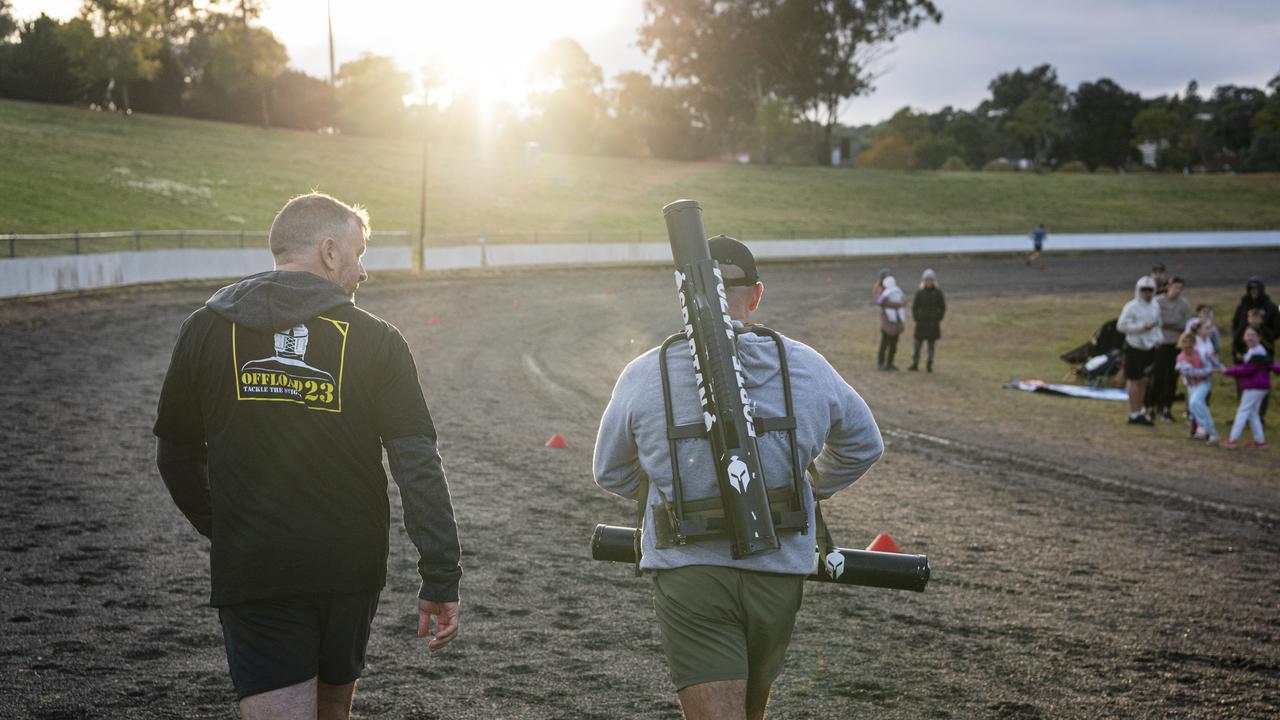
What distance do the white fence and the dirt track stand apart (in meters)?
12.4

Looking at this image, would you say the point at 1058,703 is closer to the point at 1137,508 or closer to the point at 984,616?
the point at 984,616

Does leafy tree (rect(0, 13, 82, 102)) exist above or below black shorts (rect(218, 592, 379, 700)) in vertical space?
above

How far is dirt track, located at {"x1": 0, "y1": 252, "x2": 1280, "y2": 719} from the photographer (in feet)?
17.6

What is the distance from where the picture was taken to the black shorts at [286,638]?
287 cm

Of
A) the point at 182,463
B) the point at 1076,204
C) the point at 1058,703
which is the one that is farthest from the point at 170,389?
the point at 1076,204

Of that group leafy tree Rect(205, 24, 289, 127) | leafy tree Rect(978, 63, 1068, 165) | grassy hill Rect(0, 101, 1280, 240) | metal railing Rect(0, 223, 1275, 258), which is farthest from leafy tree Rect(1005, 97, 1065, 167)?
leafy tree Rect(205, 24, 289, 127)

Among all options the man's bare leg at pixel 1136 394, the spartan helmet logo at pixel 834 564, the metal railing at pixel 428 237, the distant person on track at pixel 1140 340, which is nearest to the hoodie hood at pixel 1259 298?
the distant person on track at pixel 1140 340

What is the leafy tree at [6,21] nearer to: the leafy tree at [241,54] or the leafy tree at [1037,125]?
the leafy tree at [241,54]

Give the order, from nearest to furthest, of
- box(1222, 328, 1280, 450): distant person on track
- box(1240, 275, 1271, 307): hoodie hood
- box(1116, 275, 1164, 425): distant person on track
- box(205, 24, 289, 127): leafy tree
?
box(1222, 328, 1280, 450): distant person on track < box(1116, 275, 1164, 425): distant person on track < box(1240, 275, 1271, 307): hoodie hood < box(205, 24, 289, 127): leafy tree

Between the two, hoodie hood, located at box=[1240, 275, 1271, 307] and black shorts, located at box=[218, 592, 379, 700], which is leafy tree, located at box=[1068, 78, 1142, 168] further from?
black shorts, located at box=[218, 592, 379, 700]

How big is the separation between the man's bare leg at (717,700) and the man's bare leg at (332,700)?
36.3 inches

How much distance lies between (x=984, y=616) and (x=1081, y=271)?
4115cm

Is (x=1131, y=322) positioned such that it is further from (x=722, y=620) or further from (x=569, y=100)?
(x=569, y=100)

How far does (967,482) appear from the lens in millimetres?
10836
